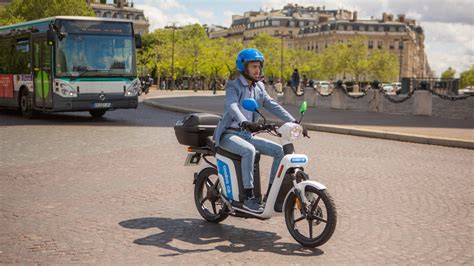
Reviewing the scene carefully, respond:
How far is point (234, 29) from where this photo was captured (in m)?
191

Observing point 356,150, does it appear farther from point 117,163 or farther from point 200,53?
point 200,53

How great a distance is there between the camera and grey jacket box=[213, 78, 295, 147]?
5.80 metres

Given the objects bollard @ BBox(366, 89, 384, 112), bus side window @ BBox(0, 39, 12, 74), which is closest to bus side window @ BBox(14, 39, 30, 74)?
bus side window @ BBox(0, 39, 12, 74)

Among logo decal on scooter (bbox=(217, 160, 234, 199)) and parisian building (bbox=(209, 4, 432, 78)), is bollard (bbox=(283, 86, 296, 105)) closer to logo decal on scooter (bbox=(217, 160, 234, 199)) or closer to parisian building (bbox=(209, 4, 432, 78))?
logo decal on scooter (bbox=(217, 160, 234, 199))

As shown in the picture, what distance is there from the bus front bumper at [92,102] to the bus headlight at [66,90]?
0.36 ft

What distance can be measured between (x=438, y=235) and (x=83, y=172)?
5.21 m

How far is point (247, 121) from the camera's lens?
5598 mm

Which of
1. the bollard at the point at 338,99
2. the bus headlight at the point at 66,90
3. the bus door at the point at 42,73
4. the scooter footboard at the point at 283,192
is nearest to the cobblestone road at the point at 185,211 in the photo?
the scooter footboard at the point at 283,192

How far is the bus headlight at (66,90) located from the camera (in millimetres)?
18281

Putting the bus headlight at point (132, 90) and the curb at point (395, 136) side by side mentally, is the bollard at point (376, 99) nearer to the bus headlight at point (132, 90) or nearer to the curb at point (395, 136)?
the curb at point (395, 136)

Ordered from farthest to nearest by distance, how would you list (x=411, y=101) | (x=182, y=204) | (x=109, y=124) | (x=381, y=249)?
1. (x=411, y=101)
2. (x=109, y=124)
3. (x=182, y=204)
4. (x=381, y=249)

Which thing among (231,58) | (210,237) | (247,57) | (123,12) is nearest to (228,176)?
(210,237)

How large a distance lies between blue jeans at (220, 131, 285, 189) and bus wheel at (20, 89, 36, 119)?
15143 millimetres

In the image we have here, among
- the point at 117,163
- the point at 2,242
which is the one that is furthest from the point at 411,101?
the point at 2,242
